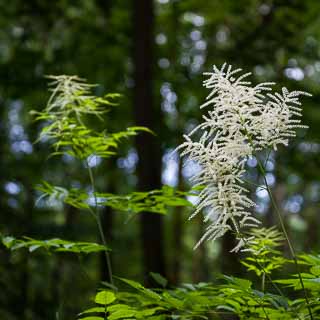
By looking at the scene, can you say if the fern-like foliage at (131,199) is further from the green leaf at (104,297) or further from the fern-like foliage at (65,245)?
the green leaf at (104,297)

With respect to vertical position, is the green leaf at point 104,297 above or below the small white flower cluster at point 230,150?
below

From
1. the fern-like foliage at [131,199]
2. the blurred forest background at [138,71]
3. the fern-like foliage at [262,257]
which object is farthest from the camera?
the blurred forest background at [138,71]

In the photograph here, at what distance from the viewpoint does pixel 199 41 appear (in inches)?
369

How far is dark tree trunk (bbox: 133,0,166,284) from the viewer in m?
6.05

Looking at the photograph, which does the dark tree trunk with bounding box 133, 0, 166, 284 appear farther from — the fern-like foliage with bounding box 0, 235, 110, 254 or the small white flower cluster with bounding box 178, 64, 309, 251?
the small white flower cluster with bounding box 178, 64, 309, 251

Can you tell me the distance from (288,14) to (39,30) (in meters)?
3.62

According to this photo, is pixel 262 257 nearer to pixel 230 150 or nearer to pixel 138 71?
pixel 230 150

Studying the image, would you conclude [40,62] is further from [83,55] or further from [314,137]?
[314,137]

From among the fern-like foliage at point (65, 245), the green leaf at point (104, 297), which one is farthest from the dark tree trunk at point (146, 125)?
the green leaf at point (104, 297)

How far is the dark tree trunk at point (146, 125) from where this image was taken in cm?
605

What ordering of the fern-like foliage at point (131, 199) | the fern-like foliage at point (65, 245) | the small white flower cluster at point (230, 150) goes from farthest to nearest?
the fern-like foliage at point (131, 199) → the fern-like foliage at point (65, 245) → the small white flower cluster at point (230, 150)

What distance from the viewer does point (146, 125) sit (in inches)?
251

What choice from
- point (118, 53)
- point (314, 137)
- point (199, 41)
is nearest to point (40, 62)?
point (118, 53)

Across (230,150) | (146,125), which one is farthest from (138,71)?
(230,150)
